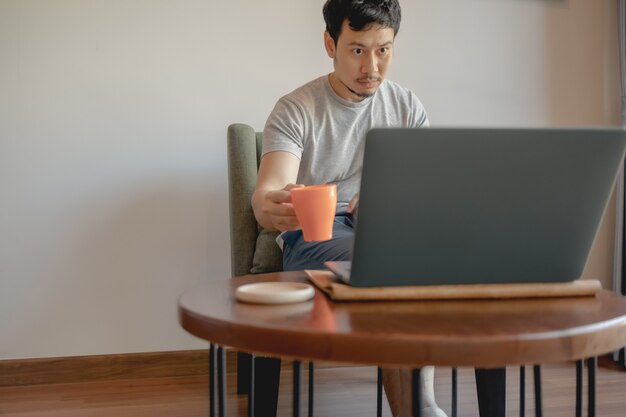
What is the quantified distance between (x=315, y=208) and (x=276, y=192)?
136mm

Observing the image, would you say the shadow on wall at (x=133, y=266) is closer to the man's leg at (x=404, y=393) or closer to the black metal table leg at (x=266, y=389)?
the black metal table leg at (x=266, y=389)

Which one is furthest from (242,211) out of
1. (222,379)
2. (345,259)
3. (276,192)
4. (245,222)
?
(222,379)

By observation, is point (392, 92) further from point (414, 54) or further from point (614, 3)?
point (614, 3)

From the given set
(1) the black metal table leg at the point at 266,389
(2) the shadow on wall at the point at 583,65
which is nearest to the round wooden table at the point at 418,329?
(1) the black metal table leg at the point at 266,389

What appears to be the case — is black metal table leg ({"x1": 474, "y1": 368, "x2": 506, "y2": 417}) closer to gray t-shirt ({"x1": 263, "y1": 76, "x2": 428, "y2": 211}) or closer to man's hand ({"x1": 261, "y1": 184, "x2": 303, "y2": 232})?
gray t-shirt ({"x1": 263, "y1": 76, "x2": 428, "y2": 211})

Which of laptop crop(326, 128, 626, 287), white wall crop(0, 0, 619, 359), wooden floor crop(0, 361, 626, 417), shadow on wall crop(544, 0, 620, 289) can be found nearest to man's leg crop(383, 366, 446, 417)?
laptop crop(326, 128, 626, 287)

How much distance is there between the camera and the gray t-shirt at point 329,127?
66.3 inches

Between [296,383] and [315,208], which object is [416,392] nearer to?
[296,383]

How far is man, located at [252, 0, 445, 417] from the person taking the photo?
1.50 metres

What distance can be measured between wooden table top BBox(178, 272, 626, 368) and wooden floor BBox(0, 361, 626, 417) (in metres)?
1.20

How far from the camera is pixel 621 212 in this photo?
8.12 ft

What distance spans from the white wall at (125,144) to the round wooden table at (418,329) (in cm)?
146

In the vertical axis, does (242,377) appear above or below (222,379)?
below

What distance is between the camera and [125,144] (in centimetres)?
221
